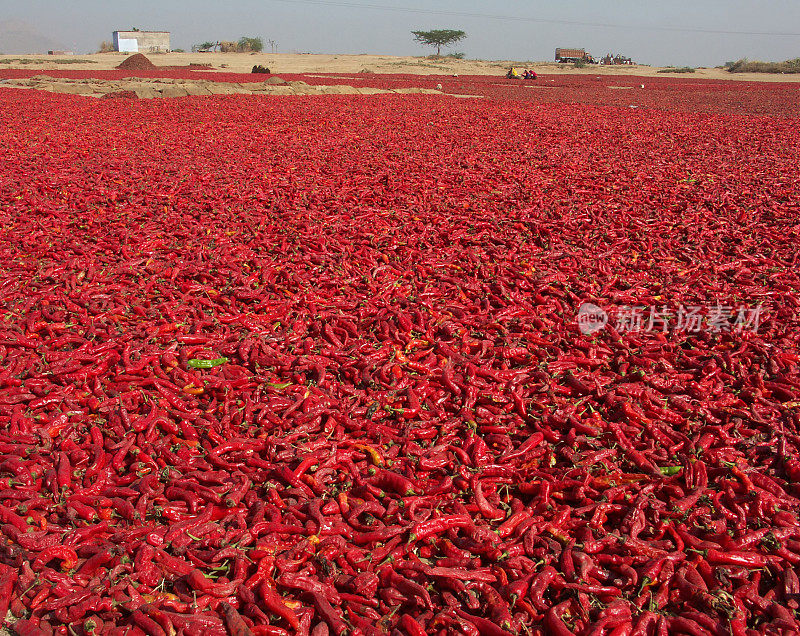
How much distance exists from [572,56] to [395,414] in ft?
367

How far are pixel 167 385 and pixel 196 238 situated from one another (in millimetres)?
4730

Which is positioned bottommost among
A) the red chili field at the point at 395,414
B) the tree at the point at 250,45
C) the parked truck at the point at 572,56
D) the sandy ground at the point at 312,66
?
the red chili field at the point at 395,414

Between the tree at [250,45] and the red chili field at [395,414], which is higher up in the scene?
the tree at [250,45]

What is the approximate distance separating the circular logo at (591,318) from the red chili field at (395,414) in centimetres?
7

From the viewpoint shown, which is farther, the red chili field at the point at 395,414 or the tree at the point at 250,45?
the tree at the point at 250,45

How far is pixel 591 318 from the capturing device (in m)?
7.31

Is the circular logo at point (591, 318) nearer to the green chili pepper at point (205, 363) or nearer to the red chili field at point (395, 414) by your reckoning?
the red chili field at point (395, 414)

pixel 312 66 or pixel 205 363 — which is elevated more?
pixel 312 66

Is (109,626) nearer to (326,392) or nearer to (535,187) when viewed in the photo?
(326,392)

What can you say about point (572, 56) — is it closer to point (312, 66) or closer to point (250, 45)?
point (312, 66)

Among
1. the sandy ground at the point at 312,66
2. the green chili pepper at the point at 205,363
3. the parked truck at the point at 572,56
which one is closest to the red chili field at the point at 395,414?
the green chili pepper at the point at 205,363

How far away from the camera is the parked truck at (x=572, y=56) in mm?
99750

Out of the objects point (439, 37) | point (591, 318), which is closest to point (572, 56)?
point (439, 37)

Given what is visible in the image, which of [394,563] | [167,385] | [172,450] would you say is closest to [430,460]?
[394,563]
